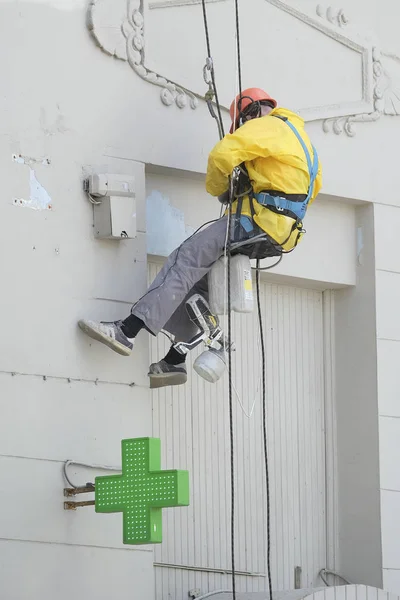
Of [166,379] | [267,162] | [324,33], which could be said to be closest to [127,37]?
[267,162]

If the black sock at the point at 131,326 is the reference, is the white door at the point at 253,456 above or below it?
below

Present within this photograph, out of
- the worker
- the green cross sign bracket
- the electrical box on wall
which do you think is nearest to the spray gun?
the worker

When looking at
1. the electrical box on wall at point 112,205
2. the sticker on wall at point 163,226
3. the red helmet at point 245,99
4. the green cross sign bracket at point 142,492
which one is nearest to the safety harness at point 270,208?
the red helmet at point 245,99

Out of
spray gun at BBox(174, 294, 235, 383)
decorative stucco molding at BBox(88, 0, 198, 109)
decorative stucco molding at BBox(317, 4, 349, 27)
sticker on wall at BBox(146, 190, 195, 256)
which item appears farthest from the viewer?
decorative stucco molding at BBox(317, 4, 349, 27)

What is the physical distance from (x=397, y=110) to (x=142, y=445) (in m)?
4.19

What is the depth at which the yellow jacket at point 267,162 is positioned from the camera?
30.2 feet

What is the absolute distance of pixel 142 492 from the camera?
28.0ft

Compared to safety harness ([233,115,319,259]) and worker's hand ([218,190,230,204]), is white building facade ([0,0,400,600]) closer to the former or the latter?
worker's hand ([218,190,230,204])

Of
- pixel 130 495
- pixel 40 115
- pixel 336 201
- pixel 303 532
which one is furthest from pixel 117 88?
pixel 303 532

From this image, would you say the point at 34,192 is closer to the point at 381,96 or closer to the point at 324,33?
the point at 324,33

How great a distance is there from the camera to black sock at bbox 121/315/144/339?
9.33 metres

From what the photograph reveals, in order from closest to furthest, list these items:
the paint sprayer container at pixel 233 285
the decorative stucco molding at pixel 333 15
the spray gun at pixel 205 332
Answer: the paint sprayer container at pixel 233 285 < the spray gun at pixel 205 332 < the decorative stucco molding at pixel 333 15

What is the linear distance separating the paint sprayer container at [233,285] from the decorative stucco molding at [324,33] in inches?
54.5

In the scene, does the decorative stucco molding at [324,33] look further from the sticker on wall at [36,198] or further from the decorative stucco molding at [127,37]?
the sticker on wall at [36,198]
